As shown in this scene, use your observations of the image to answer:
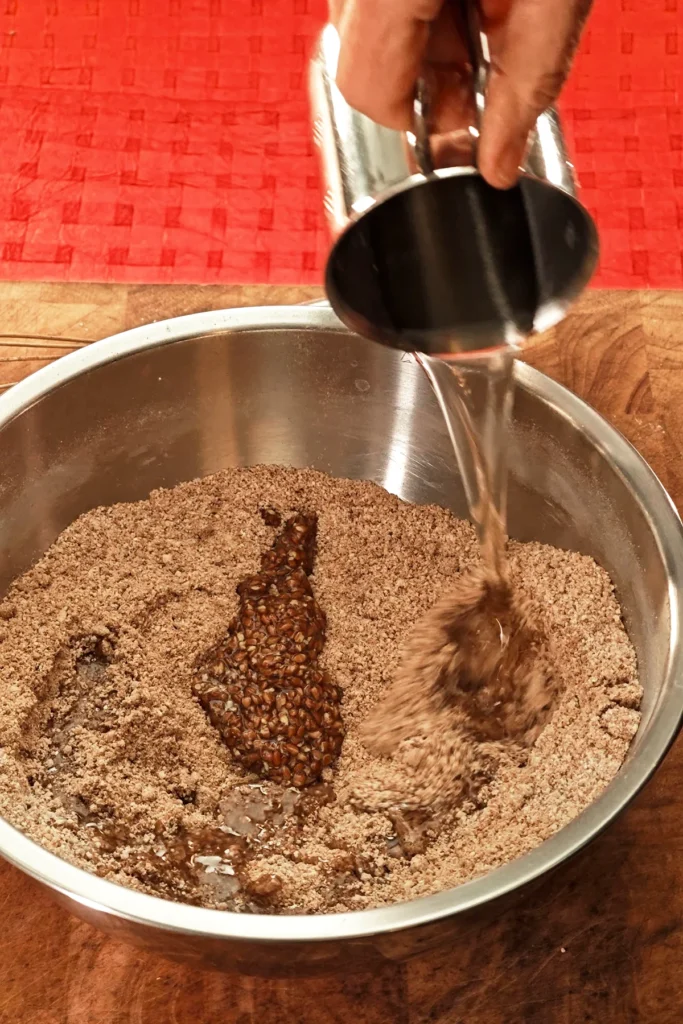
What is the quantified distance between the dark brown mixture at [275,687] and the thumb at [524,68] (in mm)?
674

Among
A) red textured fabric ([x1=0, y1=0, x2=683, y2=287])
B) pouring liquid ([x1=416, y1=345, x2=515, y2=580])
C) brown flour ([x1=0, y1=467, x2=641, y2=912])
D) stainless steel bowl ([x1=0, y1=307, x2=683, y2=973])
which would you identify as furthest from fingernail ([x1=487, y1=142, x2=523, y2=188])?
red textured fabric ([x1=0, y1=0, x2=683, y2=287])

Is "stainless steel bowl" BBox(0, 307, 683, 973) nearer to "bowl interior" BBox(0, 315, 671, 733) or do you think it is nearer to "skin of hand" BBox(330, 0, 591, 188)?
"bowl interior" BBox(0, 315, 671, 733)

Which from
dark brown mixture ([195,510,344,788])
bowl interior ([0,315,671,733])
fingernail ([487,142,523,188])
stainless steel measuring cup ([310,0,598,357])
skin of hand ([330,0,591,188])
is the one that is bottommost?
dark brown mixture ([195,510,344,788])

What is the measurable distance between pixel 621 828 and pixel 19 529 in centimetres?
79

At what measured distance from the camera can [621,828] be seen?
1162 millimetres

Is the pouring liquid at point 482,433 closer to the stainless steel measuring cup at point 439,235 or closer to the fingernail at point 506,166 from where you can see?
the stainless steel measuring cup at point 439,235

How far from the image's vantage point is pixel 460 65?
2.67 ft

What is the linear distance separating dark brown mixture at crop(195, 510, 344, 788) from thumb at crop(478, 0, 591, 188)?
0.67m

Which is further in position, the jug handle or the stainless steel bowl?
the stainless steel bowl

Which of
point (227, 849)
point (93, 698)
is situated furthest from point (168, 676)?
point (227, 849)

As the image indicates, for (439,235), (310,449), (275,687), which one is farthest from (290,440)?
(439,235)

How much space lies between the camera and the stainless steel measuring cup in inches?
33.1

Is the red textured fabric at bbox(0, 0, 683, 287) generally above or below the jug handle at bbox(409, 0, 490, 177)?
below

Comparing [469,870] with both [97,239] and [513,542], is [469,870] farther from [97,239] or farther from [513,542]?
[97,239]
